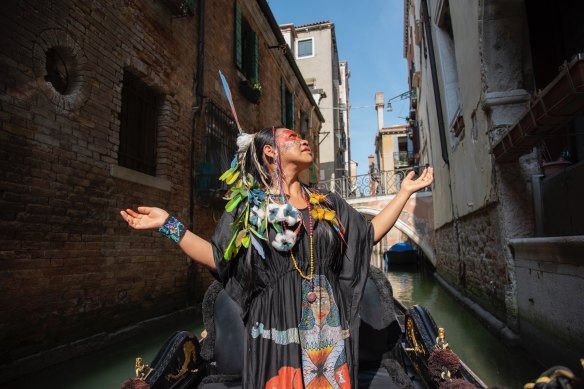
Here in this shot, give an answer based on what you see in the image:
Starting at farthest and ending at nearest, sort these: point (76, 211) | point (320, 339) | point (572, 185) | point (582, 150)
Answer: point (582, 150), point (76, 211), point (572, 185), point (320, 339)

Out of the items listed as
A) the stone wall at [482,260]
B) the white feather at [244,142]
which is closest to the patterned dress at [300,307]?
the white feather at [244,142]

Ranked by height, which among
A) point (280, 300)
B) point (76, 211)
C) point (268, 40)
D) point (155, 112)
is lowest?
point (280, 300)

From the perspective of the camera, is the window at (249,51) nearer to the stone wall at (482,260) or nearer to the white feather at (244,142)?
the stone wall at (482,260)

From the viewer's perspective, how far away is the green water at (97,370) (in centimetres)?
306

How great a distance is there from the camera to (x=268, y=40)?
1039 cm

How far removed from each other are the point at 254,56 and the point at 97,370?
736 centimetres

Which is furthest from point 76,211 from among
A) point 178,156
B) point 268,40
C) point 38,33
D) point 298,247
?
point 268,40

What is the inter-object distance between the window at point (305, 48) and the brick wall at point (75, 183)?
18351 mm

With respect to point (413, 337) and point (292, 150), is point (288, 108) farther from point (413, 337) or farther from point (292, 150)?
point (292, 150)

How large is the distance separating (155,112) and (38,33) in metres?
2.12

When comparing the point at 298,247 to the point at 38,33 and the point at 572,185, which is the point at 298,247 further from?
the point at 38,33

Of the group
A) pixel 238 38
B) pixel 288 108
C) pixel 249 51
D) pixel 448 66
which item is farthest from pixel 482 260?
pixel 288 108

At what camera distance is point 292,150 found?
149 cm

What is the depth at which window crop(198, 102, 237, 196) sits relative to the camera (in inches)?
247
